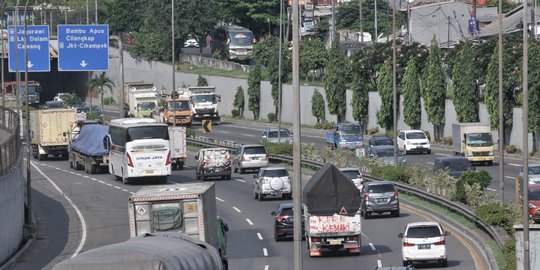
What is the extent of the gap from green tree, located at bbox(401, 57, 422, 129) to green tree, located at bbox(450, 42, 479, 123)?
23.0 feet

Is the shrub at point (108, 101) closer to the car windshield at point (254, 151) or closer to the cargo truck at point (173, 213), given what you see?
the car windshield at point (254, 151)

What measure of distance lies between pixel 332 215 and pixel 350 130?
139ft

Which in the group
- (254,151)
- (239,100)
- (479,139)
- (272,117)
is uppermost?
(239,100)

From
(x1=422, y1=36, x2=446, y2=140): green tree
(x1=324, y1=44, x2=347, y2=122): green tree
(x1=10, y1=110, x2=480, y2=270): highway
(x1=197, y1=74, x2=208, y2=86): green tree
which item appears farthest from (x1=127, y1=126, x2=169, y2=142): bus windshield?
(x1=197, y1=74, x2=208, y2=86): green tree

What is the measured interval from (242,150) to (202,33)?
79.6m

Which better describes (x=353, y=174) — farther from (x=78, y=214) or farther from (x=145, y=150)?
(x=78, y=214)

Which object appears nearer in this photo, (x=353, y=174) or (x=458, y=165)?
(x=353, y=174)

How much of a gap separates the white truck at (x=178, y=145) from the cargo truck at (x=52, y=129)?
10067 mm

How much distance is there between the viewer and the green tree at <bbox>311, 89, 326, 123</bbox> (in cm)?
10656

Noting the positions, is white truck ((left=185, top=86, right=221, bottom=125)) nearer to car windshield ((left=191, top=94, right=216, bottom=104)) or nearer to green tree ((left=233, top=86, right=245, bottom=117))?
car windshield ((left=191, top=94, right=216, bottom=104))

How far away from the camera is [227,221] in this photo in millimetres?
52281

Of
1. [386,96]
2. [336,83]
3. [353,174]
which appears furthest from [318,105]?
[353,174]

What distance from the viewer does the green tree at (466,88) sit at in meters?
85.1

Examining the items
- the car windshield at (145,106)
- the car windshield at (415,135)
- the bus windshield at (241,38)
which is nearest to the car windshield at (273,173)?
the car windshield at (415,135)
